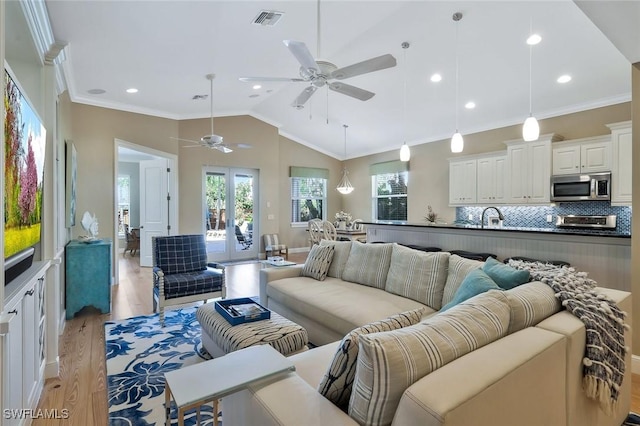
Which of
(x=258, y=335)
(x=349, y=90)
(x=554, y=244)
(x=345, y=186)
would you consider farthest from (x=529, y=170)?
(x=258, y=335)

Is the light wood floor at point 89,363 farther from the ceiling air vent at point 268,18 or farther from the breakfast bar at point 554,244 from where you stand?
the ceiling air vent at point 268,18

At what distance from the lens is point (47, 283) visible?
2564 millimetres

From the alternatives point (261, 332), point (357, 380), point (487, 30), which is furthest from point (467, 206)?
point (357, 380)

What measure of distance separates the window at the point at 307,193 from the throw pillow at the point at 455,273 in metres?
6.88

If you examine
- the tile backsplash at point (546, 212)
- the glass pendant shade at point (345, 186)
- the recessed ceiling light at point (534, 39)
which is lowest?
the tile backsplash at point (546, 212)

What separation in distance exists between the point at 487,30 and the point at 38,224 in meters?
4.95

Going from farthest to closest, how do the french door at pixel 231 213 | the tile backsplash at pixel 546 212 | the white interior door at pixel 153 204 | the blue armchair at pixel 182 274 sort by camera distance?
the french door at pixel 231 213
the white interior door at pixel 153 204
the tile backsplash at pixel 546 212
the blue armchair at pixel 182 274

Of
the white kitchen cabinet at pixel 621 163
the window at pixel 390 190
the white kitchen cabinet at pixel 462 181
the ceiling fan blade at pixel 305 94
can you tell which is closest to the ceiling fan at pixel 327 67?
the ceiling fan blade at pixel 305 94

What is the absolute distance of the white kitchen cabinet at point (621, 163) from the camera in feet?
14.6

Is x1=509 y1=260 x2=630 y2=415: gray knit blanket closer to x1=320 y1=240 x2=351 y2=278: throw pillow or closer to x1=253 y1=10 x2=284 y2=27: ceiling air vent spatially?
x1=320 y1=240 x2=351 y2=278: throw pillow

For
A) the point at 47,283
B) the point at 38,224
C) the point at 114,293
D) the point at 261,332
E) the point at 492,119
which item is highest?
the point at 492,119

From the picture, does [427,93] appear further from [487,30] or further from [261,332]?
[261,332]

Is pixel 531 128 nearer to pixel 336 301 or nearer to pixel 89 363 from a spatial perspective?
pixel 336 301

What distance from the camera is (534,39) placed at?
4.02 metres
